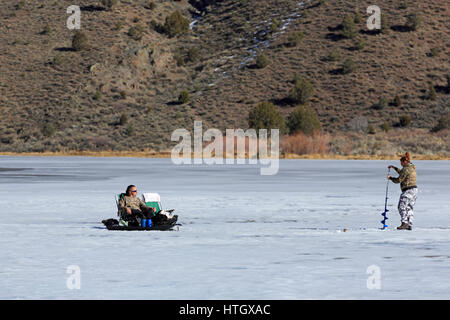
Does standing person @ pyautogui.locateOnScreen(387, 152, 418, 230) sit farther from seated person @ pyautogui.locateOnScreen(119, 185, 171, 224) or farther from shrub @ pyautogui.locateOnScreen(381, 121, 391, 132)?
shrub @ pyautogui.locateOnScreen(381, 121, 391, 132)

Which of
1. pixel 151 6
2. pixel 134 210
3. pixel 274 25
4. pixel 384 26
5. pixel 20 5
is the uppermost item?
pixel 151 6

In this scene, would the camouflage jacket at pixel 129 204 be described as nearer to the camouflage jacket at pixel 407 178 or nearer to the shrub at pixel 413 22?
the camouflage jacket at pixel 407 178

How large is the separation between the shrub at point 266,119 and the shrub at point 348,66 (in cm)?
1550

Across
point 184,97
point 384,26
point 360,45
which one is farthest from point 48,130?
point 384,26

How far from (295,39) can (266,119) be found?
23.6 m

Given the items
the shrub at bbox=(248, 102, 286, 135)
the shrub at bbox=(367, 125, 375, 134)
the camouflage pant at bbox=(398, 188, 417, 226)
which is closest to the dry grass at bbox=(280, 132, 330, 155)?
the shrub at bbox=(248, 102, 286, 135)

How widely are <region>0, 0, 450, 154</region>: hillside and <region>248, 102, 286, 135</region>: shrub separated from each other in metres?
4.60

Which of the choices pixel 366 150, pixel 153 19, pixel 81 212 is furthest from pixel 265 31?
pixel 81 212

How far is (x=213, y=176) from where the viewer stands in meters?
38.4

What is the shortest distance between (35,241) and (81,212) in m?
5.76

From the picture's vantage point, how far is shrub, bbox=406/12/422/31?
97688 mm

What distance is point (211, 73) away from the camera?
95.9m

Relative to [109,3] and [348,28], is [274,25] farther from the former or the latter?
[109,3]

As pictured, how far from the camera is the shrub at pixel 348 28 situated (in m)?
96.8
